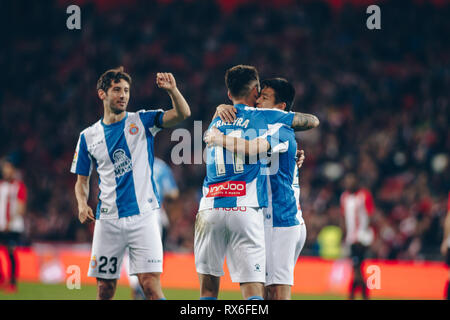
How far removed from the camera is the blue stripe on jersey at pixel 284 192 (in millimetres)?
5590

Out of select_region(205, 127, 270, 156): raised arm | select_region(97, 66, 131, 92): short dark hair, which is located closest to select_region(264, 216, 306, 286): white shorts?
select_region(205, 127, 270, 156): raised arm

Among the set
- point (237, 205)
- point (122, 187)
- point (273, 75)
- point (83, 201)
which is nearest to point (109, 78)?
point (122, 187)

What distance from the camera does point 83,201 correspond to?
5965 millimetres

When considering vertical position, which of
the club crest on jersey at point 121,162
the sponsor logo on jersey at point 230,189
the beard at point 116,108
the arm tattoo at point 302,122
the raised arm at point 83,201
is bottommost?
the raised arm at point 83,201

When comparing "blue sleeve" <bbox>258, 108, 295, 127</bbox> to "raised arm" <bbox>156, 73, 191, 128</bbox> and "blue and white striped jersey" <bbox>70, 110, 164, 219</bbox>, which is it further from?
"blue and white striped jersey" <bbox>70, 110, 164, 219</bbox>

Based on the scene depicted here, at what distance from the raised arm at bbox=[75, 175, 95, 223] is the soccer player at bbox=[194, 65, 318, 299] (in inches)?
45.3

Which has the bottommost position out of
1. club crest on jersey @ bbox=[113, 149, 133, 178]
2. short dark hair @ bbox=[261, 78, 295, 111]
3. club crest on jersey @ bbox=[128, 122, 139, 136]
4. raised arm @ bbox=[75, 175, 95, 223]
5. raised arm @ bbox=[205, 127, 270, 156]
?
raised arm @ bbox=[75, 175, 95, 223]

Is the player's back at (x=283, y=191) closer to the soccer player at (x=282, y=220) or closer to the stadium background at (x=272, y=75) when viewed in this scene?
the soccer player at (x=282, y=220)

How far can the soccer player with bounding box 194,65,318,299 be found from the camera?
506 cm

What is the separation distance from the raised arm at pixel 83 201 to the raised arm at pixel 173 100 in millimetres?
943

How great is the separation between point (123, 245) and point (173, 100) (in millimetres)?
1349

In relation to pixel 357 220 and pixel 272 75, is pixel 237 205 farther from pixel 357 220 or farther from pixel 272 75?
pixel 272 75

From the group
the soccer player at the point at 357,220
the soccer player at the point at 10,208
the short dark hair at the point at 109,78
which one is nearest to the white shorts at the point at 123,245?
the short dark hair at the point at 109,78

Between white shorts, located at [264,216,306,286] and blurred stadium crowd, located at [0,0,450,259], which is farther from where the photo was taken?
blurred stadium crowd, located at [0,0,450,259]
